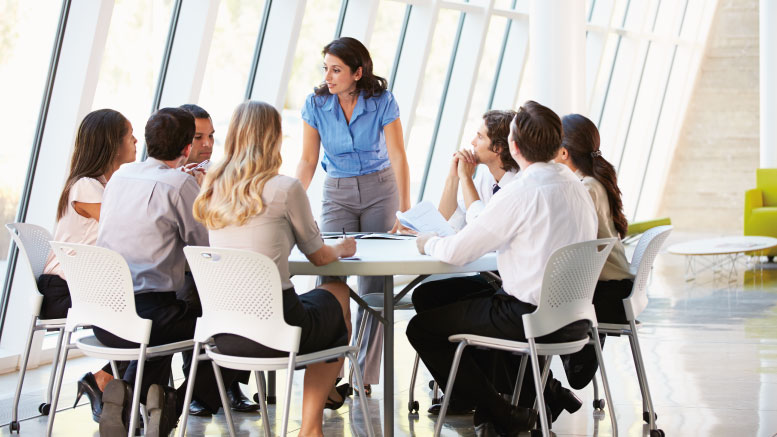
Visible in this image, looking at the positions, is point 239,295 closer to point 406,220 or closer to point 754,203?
point 406,220

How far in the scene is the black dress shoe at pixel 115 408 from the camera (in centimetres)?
304

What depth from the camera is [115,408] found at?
10.0 ft

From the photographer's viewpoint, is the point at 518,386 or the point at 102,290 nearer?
the point at 102,290

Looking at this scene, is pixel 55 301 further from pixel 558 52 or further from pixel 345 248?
pixel 558 52

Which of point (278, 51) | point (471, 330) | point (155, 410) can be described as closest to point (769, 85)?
point (278, 51)

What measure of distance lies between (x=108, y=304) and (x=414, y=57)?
18.3 feet

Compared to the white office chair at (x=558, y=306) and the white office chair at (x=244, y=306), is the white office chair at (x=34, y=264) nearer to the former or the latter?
the white office chair at (x=244, y=306)

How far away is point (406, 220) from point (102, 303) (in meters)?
1.17

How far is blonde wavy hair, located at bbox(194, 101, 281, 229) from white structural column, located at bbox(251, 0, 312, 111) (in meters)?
3.52

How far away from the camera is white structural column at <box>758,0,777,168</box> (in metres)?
12.5

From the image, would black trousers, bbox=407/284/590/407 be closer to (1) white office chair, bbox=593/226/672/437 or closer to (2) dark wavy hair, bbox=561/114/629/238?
(1) white office chair, bbox=593/226/672/437

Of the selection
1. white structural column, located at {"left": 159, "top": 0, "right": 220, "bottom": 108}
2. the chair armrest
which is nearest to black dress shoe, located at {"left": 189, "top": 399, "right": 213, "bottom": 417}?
white structural column, located at {"left": 159, "top": 0, "right": 220, "bottom": 108}

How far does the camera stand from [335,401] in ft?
13.0

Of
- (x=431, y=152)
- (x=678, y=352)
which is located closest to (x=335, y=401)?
(x=678, y=352)
